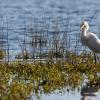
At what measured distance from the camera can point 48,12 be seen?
103ft

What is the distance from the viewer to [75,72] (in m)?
13.7

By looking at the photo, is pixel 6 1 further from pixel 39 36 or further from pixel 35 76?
pixel 35 76

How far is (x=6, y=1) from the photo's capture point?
1491 inches

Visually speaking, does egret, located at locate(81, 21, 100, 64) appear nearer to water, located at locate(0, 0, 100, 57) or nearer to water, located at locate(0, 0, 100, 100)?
water, located at locate(0, 0, 100, 100)

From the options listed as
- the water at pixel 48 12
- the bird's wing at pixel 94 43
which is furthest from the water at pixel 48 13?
the bird's wing at pixel 94 43

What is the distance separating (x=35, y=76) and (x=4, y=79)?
1.00m

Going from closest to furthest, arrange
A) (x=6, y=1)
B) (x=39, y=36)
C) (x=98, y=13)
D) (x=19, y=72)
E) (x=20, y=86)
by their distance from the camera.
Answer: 1. (x=20, y=86)
2. (x=19, y=72)
3. (x=39, y=36)
4. (x=98, y=13)
5. (x=6, y=1)

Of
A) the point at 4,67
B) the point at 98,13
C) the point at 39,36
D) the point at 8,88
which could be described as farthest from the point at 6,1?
the point at 8,88

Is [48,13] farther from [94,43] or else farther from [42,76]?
[42,76]

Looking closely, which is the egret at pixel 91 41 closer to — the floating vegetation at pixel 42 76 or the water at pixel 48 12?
the floating vegetation at pixel 42 76

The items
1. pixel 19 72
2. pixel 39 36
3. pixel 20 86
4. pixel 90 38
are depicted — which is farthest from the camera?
pixel 39 36

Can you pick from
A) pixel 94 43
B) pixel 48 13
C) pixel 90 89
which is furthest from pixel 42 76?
pixel 48 13

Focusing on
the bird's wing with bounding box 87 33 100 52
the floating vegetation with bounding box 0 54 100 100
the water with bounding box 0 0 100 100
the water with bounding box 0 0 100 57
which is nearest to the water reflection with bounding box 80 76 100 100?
the floating vegetation with bounding box 0 54 100 100

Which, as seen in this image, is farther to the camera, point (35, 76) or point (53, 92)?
point (35, 76)
